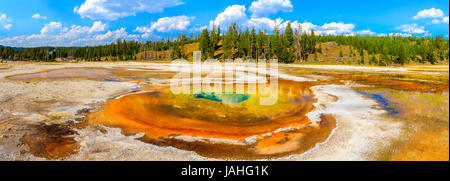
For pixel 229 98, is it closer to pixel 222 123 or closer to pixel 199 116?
pixel 199 116

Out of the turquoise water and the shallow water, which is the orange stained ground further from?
the turquoise water

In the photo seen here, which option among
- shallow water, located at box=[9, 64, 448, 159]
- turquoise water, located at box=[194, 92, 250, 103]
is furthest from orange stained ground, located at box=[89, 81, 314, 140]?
turquoise water, located at box=[194, 92, 250, 103]

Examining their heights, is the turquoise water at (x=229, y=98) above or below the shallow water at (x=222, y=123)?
above

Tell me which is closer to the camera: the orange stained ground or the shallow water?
the shallow water

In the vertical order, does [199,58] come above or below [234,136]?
above

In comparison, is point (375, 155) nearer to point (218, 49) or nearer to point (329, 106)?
point (329, 106)

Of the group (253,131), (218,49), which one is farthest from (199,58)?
(253,131)

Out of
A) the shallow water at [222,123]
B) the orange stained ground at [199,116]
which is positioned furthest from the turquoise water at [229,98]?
the orange stained ground at [199,116]

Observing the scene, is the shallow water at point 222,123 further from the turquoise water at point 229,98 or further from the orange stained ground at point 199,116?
the turquoise water at point 229,98

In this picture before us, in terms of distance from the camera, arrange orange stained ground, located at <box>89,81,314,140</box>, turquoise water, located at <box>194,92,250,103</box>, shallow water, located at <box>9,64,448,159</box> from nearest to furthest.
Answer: shallow water, located at <box>9,64,448,159</box>
orange stained ground, located at <box>89,81,314,140</box>
turquoise water, located at <box>194,92,250,103</box>

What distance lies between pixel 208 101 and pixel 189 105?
1434 mm
